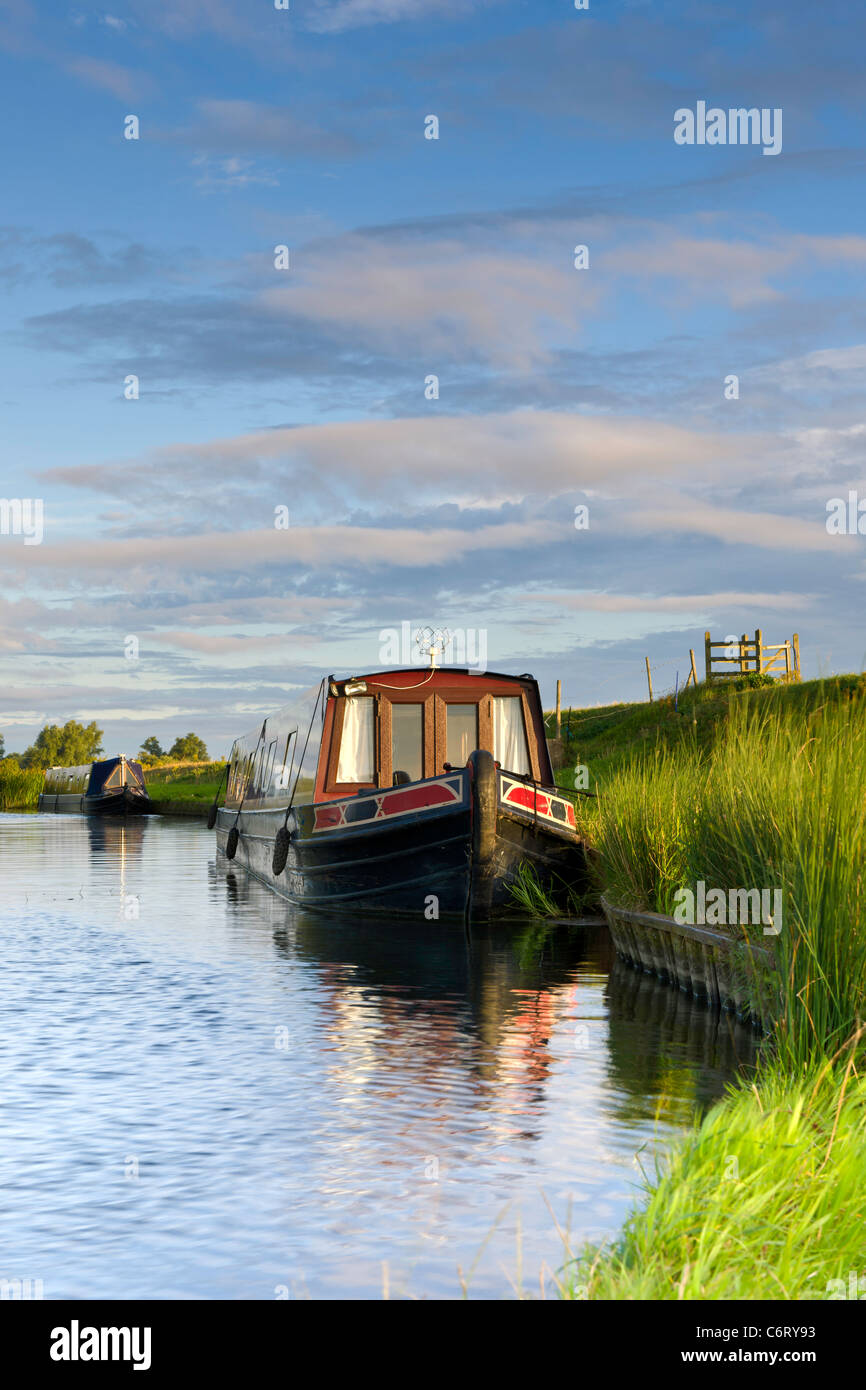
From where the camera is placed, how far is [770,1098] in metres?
6.17

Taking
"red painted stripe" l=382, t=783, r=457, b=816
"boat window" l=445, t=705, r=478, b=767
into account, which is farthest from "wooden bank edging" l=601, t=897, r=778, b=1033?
"boat window" l=445, t=705, r=478, b=767

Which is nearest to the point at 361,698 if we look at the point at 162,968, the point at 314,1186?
the point at 162,968

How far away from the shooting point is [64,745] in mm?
171375

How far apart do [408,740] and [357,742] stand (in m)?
0.72

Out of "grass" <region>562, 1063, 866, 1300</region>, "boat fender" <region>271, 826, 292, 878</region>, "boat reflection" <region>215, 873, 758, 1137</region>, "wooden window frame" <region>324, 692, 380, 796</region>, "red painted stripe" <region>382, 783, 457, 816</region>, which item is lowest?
"boat reflection" <region>215, 873, 758, 1137</region>

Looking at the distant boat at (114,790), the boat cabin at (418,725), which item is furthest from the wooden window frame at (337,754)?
the distant boat at (114,790)

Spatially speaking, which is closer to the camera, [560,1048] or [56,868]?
[560,1048]

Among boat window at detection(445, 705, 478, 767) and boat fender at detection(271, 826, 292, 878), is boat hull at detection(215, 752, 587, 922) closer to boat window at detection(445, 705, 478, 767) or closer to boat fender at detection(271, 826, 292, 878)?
boat fender at detection(271, 826, 292, 878)

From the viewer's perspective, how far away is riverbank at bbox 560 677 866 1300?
470 cm

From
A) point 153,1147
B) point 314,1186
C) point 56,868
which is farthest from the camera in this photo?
point 56,868

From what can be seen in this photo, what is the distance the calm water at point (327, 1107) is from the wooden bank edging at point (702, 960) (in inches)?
9.0

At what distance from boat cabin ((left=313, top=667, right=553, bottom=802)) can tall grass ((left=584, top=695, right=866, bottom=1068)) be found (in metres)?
4.77
